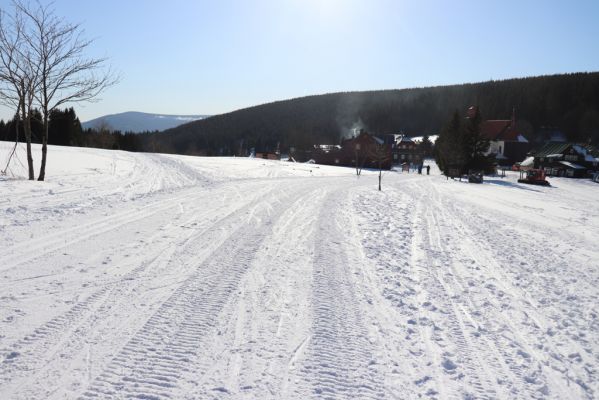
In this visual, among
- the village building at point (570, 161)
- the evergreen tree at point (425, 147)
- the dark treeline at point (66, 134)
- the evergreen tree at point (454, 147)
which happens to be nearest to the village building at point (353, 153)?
the evergreen tree at point (454, 147)

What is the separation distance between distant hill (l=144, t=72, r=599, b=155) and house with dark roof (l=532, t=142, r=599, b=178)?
169ft

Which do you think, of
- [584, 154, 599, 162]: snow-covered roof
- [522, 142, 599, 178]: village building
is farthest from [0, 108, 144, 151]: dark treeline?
[584, 154, 599, 162]: snow-covered roof

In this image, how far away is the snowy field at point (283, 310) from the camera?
12.9 feet

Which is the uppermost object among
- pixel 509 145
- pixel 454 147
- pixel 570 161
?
pixel 509 145

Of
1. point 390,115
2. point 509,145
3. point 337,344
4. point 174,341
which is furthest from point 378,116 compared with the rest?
point 174,341

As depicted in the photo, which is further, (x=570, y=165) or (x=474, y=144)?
(x=570, y=165)

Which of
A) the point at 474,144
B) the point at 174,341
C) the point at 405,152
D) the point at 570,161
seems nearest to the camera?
the point at 174,341

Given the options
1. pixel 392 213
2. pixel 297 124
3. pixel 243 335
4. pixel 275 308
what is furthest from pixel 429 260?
pixel 297 124

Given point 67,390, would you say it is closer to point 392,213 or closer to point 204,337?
point 204,337

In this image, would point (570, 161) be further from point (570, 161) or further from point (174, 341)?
point (174, 341)

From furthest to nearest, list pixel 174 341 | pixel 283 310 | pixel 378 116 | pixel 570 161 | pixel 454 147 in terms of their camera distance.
→ pixel 378 116, pixel 570 161, pixel 454 147, pixel 283 310, pixel 174 341

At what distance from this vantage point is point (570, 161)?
6725 cm

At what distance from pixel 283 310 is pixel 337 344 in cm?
109

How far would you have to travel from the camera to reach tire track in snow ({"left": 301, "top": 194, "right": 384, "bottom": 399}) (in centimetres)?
388
